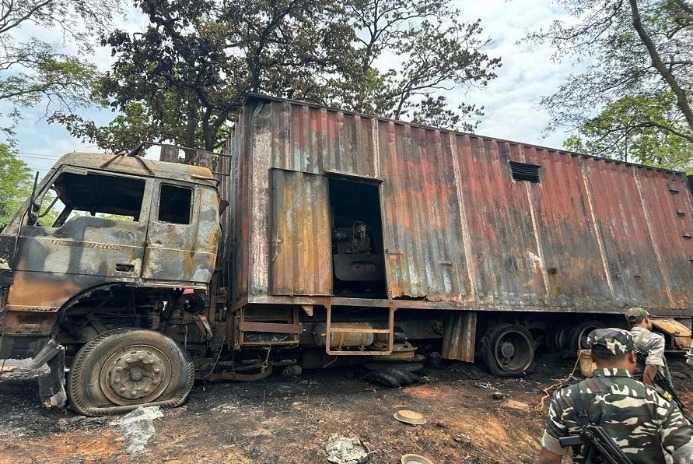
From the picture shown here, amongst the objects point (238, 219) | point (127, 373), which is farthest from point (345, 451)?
point (238, 219)

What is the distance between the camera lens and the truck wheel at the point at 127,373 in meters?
4.27

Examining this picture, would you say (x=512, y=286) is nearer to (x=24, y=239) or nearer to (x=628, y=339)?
(x=628, y=339)

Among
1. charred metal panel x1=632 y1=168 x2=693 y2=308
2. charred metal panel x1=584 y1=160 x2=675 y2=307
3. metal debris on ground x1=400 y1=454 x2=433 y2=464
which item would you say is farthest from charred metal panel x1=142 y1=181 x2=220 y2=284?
charred metal panel x1=632 y1=168 x2=693 y2=308

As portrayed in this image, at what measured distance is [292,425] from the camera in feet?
13.7

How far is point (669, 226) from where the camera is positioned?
878 centimetres

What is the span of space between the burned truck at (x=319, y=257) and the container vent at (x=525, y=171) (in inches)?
1.2

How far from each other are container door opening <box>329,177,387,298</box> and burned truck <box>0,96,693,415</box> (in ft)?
0.13

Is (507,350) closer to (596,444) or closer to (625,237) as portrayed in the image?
(625,237)

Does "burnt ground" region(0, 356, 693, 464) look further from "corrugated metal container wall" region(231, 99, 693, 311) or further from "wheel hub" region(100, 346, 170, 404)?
"corrugated metal container wall" region(231, 99, 693, 311)

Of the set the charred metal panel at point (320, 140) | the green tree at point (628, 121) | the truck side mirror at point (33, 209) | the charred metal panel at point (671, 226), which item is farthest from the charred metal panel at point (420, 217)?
the green tree at point (628, 121)

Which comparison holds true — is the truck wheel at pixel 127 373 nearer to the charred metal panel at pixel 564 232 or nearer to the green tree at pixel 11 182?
the charred metal panel at pixel 564 232

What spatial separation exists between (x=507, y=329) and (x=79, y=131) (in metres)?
12.0

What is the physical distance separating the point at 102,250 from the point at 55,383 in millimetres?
1438

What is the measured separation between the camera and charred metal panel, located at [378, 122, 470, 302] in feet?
20.0
